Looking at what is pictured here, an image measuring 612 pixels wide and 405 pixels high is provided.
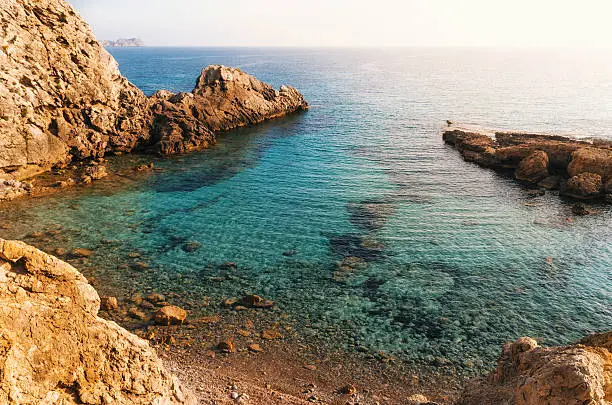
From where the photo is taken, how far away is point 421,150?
226 feet

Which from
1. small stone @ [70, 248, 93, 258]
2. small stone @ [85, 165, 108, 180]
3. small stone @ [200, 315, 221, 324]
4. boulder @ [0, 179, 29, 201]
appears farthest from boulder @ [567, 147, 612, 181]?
boulder @ [0, 179, 29, 201]

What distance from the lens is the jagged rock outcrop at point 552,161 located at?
4859 cm

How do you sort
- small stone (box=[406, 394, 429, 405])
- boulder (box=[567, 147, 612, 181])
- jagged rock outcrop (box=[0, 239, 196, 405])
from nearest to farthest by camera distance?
jagged rock outcrop (box=[0, 239, 196, 405]) < small stone (box=[406, 394, 429, 405]) < boulder (box=[567, 147, 612, 181])

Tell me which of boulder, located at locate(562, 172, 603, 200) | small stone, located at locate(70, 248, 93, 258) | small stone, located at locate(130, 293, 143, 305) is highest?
boulder, located at locate(562, 172, 603, 200)

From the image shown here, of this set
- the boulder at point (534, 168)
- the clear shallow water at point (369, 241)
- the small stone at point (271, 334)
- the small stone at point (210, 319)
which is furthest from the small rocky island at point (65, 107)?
the boulder at point (534, 168)

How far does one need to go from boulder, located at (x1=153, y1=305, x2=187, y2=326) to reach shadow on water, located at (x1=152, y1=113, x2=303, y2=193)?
82.4ft

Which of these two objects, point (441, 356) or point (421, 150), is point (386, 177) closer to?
point (421, 150)

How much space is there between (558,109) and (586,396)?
11337cm

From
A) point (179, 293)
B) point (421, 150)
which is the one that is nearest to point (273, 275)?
point (179, 293)

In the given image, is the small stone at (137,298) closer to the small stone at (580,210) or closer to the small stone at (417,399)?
the small stone at (417,399)

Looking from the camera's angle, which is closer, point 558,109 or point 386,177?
point 386,177

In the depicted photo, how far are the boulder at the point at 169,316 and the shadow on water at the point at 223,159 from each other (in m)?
25.1

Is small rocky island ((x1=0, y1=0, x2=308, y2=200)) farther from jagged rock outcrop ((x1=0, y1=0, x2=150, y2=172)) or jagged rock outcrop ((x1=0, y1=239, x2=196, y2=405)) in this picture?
jagged rock outcrop ((x1=0, y1=239, x2=196, y2=405))

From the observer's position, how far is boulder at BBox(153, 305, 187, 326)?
2534cm
